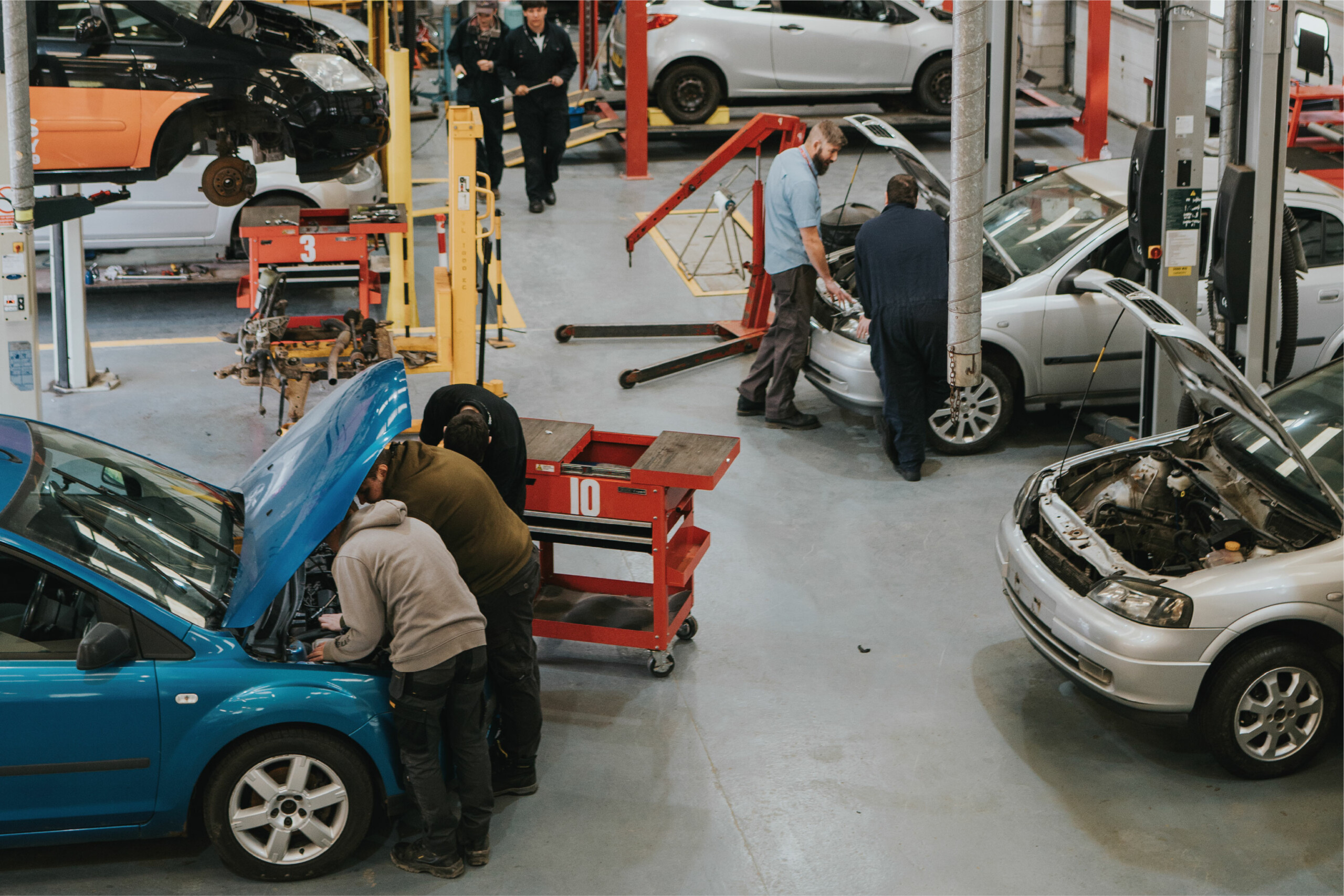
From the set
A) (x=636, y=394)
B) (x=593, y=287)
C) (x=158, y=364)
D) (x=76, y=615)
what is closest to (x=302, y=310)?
(x=158, y=364)

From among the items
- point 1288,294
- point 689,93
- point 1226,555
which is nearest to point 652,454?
point 1226,555

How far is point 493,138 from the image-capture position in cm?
1327

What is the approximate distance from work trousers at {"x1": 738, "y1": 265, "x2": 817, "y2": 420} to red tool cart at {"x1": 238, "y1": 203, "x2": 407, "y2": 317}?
103 inches

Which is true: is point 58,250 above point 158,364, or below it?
above

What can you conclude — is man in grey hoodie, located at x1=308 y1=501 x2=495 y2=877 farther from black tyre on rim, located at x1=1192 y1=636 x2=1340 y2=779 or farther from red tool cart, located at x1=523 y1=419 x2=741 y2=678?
black tyre on rim, located at x1=1192 y1=636 x2=1340 y2=779

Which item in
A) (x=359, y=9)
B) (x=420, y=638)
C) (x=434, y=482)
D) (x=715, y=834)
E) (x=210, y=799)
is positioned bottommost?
(x=715, y=834)

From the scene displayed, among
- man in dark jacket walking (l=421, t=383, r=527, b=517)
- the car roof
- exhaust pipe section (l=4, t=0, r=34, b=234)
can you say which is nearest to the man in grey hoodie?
man in dark jacket walking (l=421, t=383, r=527, b=517)

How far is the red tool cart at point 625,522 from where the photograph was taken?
221 inches

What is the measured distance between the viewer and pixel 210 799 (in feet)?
14.4

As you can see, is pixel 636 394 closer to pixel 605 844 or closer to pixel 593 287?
pixel 593 287

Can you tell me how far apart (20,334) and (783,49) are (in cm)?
1021

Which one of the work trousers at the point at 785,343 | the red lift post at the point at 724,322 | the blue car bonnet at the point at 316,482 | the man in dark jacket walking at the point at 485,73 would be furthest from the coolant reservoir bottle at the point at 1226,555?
the man in dark jacket walking at the point at 485,73

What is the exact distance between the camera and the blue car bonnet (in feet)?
14.3

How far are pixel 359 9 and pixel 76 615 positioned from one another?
48.0ft
